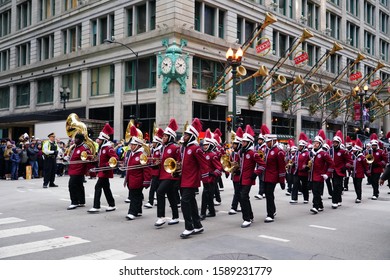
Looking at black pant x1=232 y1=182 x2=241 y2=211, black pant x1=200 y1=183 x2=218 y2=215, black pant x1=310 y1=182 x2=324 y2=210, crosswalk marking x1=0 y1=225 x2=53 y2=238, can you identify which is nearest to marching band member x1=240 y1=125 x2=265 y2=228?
black pant x1=200 y1=183 x2=218 y2=215

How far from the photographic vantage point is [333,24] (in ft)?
151

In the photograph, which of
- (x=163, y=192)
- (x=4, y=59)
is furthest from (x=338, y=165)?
(x=4, y=59)

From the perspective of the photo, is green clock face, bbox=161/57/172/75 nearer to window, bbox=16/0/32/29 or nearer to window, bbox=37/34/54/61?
window, bbox=37/34/54/61

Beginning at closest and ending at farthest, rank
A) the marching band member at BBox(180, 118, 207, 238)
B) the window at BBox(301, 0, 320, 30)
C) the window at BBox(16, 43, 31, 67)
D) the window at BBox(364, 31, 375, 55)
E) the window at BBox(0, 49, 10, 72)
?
the marching band member at BBox(180, 118, 207, 238), the window at BBox(301, 0, 320, 30), the window at BBox(16, 43, 31, 67), the window at BBox(0, 49, 10, 72), the window at BBox(364, 31, 375, 55)

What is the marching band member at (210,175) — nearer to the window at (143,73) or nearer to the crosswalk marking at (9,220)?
the crosswalk marking at (9,220)

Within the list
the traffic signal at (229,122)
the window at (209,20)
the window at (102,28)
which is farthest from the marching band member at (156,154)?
the window at (102,28)

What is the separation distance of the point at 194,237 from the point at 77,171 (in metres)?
4.66

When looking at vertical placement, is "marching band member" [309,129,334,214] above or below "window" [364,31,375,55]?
below

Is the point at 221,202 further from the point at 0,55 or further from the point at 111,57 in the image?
the point at 0,55

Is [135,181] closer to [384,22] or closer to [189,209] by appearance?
[189,209]

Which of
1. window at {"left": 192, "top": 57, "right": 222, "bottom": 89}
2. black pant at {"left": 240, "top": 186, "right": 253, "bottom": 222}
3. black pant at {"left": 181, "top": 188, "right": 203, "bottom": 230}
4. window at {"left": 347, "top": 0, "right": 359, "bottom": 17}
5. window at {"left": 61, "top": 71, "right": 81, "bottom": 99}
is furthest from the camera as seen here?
window at {"left": 347, "top": 0, "right": 359, "bottom": 17}

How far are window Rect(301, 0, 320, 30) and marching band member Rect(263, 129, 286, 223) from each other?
109 ft

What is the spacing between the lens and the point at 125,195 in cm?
1437

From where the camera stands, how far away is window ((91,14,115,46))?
1309 inches
